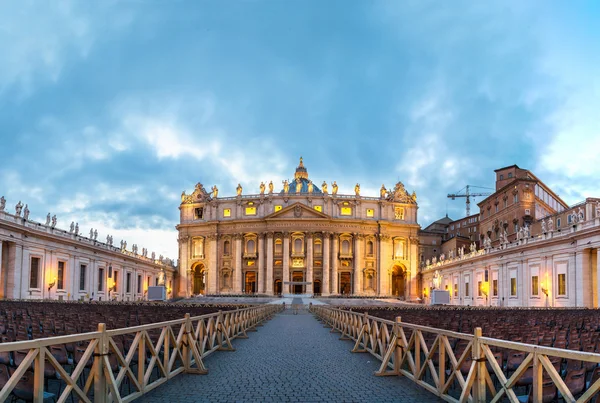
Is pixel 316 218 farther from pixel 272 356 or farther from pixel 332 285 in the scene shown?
pixel 272 356

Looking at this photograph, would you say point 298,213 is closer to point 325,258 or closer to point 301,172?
point 325,258

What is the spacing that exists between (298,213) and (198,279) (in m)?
26.8

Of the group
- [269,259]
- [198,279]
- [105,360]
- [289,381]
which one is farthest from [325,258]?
[105,360]

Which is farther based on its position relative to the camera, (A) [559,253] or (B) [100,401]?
(A) [559,253]

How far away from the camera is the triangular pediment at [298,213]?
9256 cm

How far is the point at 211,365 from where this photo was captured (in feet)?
44.4

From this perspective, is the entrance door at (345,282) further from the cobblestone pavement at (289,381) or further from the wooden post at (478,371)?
the wooden post at (478,371)

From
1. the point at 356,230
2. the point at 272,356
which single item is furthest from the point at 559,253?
the point at 356,230

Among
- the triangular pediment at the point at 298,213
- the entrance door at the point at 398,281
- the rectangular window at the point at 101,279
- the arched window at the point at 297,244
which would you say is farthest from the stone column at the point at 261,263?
the rectangular window at the point at 101,279

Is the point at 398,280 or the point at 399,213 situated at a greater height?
the point at 399,213

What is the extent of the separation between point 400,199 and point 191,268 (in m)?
41.4

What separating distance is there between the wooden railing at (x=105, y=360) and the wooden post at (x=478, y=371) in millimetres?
5373

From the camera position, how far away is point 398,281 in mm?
102875

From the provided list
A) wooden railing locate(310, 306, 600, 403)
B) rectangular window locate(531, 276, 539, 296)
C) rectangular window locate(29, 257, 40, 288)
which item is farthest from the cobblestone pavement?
rectangular window locate(531, 276, 539, 296)
